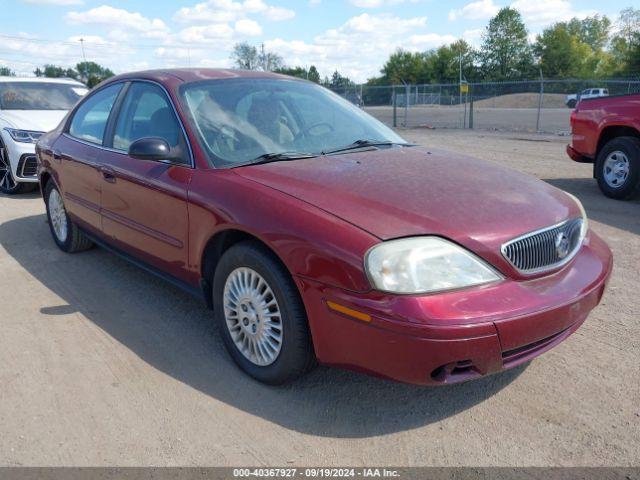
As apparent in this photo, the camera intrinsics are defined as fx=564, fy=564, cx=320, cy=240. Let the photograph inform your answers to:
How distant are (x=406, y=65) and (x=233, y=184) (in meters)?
100

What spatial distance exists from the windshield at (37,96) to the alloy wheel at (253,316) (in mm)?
7272

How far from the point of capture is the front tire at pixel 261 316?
2.68 m

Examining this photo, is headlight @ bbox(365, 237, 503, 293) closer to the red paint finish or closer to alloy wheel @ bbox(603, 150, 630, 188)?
alloy wheel @ bbox(603, 150, 630, 188)

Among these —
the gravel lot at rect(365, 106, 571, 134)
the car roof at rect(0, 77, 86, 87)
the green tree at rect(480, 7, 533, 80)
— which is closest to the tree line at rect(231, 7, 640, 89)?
the green tree at rect(480, 7, 533, 80)

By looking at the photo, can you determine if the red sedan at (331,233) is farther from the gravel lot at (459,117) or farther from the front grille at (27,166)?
the gravel lot at (459,117)

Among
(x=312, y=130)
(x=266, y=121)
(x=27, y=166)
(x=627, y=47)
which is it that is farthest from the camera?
(x=627, y=47)

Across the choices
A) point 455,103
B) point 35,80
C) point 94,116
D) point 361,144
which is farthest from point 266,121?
point 455,103

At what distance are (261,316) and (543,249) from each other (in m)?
1.41

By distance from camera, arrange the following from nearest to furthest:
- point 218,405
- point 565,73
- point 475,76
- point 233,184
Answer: point 218,405 < point 233,184 < point 565,73 < point 475,76

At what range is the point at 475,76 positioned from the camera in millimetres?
89125

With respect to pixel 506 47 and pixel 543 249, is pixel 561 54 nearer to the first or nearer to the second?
pixel 506 47

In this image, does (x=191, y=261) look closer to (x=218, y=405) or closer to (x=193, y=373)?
(x=193, y=373)

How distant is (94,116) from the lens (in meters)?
4.59

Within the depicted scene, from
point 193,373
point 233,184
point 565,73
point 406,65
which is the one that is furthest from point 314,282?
point 406,65
